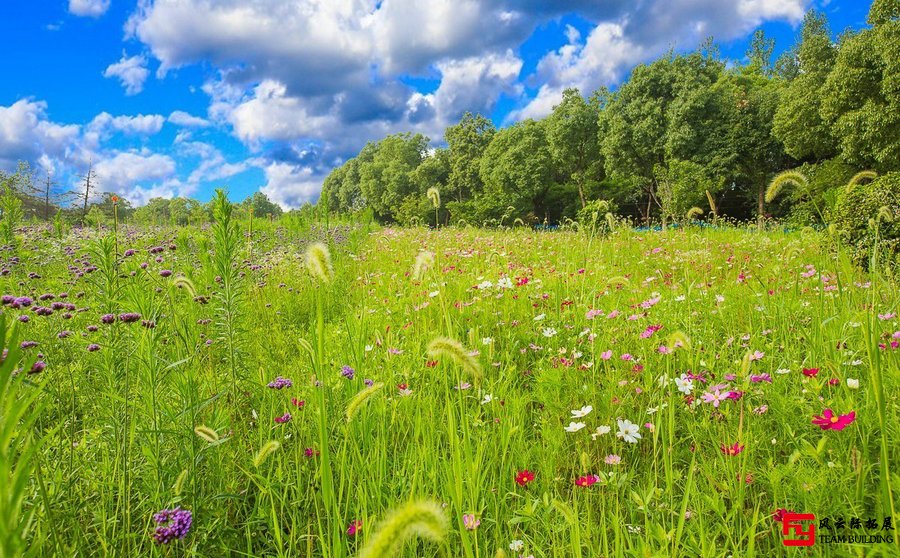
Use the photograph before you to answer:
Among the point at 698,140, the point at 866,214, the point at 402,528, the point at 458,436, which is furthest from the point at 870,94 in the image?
the point at 402,528

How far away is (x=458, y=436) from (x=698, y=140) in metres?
30.7

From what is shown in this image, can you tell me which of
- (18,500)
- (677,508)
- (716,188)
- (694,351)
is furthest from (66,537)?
(716,188)

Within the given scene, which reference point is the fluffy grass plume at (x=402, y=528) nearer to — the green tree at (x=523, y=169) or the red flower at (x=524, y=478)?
the red flower at (x=524, y=478)

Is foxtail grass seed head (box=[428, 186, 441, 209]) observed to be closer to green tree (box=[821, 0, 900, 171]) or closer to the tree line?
the tree line

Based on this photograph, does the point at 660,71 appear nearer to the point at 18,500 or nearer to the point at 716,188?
the point at 716,188

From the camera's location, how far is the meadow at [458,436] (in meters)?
1.32

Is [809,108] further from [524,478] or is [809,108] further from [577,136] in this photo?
[524,478]

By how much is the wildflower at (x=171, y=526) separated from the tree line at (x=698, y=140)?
5.30 metres

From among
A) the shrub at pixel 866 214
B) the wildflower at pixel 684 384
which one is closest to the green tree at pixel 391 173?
the shrub at pixel 866 214

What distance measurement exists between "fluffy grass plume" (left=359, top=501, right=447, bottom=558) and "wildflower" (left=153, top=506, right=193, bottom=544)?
94 cm

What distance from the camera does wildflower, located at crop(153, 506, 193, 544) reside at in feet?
4.10

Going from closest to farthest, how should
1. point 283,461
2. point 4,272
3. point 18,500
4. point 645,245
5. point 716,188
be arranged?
point 18,500 → point 283,461 → point 4,272 → point 645,245 → point 716,188

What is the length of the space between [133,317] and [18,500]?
1.45m

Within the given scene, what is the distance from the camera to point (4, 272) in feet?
11.7
